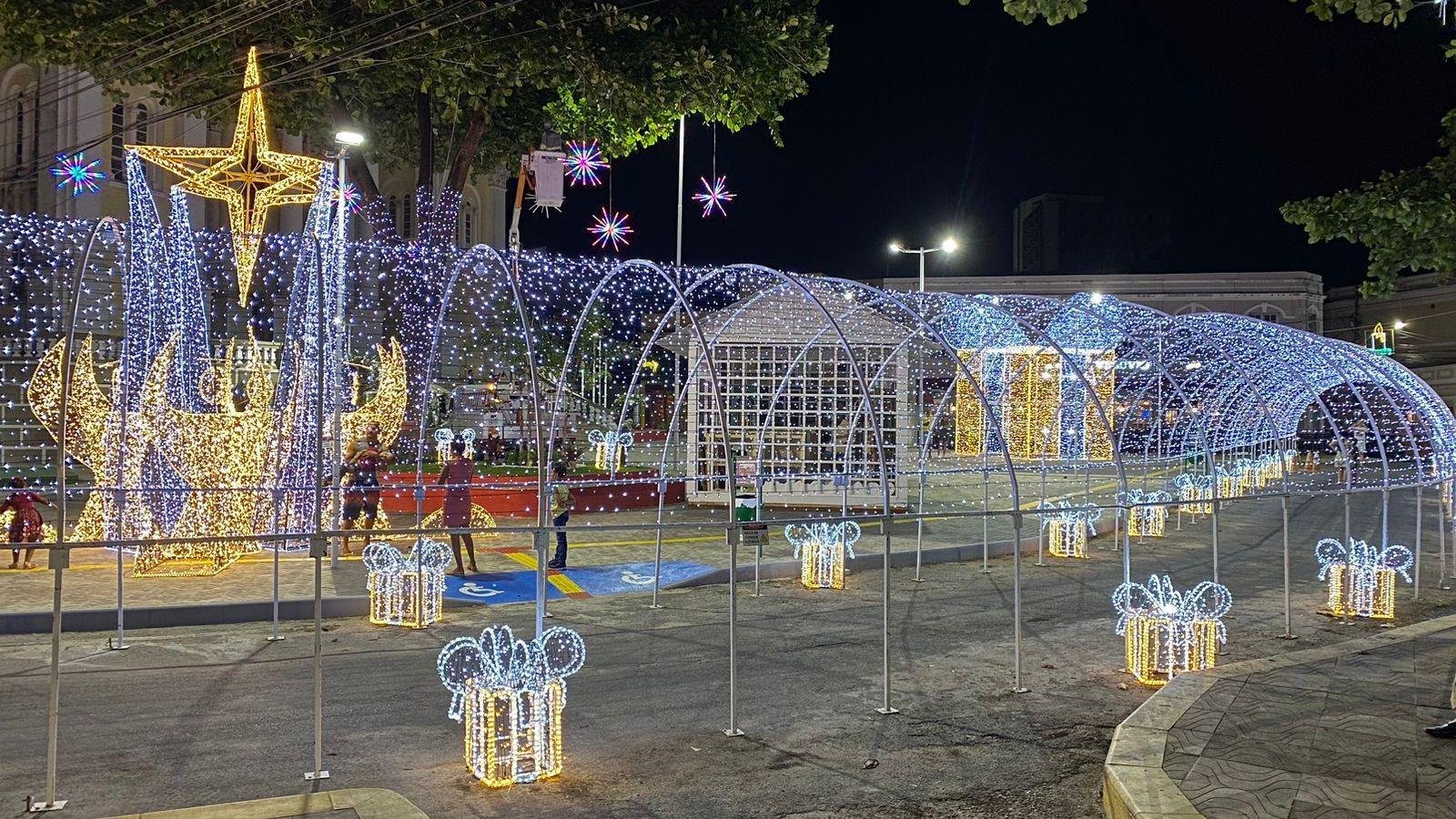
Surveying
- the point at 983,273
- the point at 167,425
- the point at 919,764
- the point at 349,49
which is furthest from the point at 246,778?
the point at 983,273

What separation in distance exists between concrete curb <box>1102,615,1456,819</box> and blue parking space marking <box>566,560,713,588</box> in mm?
6570

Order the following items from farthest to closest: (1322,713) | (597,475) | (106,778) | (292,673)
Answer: (597,475), (292,673), (1322,713), (106,778)

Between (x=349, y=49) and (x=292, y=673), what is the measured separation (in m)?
10.2

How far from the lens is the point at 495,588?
12.0 m

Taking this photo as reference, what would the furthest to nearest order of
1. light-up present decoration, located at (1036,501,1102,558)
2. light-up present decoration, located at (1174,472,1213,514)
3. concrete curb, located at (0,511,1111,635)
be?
light-up present decoration, located at (1174,472,1213,514) → light-up present decoration, located at (1036,501,1102,558) → concrete curb, located at (0,511,1111,635)

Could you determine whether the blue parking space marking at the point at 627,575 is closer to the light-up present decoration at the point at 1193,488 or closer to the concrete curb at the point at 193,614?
the concrete curb at the point at 193,614

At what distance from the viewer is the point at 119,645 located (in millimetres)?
8750

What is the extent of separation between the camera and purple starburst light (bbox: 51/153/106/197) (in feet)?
68.9

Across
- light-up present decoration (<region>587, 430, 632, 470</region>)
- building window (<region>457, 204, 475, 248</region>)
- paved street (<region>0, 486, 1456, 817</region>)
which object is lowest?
paved street (<region>0, 486, 1456, 817</region>)

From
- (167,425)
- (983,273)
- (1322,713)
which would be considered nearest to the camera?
(1322,713)

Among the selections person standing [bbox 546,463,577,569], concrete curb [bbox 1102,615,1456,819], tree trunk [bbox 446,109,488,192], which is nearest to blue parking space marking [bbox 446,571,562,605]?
person standing [bbox 546,463,577,569]

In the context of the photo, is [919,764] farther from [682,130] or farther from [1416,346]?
[1416,346]

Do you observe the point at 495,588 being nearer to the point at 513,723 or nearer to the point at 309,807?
the point at 513,723

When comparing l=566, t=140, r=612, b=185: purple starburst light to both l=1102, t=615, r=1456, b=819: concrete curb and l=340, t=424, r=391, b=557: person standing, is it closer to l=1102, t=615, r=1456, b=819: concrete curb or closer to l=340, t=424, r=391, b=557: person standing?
l=340, t=424, r=391, b=557: person standing
